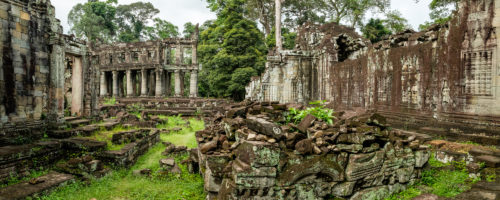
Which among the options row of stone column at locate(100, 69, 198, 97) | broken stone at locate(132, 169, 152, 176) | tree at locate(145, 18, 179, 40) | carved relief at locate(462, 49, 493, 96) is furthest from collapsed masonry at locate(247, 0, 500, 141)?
tree at locate(145, 18, 179, 40)

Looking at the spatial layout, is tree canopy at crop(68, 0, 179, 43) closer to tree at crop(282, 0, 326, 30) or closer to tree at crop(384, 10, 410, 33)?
tree at crop(282, 0, 326, 30)

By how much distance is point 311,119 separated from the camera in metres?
4.30

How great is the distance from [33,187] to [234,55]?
23649mm

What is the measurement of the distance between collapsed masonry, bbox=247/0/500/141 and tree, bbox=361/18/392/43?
14.1 m

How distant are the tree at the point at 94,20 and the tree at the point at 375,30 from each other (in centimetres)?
3629

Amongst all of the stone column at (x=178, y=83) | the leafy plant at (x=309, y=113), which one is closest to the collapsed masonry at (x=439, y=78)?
the leafy plant at (x=309, y=113)

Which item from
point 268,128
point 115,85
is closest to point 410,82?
point 268,128

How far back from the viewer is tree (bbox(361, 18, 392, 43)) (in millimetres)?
23203

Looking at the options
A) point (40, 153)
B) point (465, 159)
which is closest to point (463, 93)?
point (465, 159)

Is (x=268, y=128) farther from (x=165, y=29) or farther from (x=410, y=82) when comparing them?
(x=165, y=29)

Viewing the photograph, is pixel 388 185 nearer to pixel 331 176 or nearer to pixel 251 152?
pixel 331 176

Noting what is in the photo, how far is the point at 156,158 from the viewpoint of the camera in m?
7.43

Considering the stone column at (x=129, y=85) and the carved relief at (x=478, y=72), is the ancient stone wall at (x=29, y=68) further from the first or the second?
the stone column at (x=129, y=85)

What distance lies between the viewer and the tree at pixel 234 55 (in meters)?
26.3
